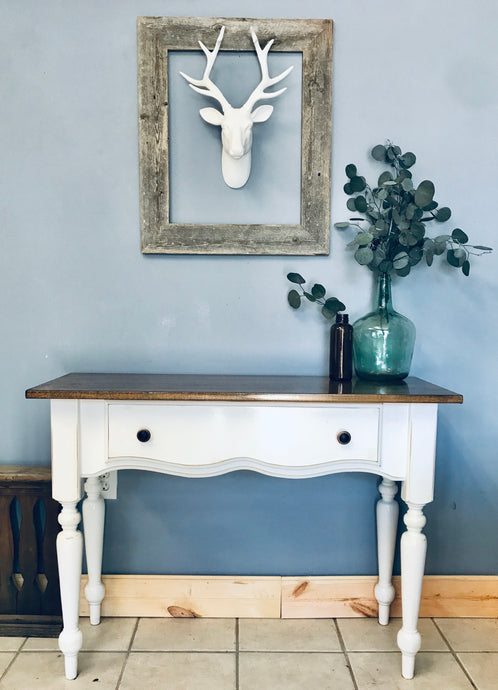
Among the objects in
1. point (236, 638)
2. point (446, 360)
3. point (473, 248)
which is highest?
point (473, 248)

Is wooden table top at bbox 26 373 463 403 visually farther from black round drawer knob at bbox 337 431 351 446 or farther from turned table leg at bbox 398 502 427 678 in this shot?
turned table leg at bbox 398 502 427 678

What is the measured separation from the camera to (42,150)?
6.55ft

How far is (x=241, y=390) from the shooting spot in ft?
5.36

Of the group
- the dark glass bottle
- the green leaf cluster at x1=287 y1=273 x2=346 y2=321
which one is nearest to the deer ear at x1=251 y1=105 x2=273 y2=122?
the green leaf cluster at x1=287 y1=273 x2=346 y2=321

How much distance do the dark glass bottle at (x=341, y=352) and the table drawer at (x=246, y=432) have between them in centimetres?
24

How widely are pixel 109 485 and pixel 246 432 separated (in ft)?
2.01

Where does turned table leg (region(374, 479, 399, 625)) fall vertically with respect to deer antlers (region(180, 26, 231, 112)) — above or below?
below

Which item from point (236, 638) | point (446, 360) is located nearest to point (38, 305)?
point (236, 638)

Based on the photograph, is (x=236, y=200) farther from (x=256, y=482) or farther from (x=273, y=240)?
(x=256, y=482)

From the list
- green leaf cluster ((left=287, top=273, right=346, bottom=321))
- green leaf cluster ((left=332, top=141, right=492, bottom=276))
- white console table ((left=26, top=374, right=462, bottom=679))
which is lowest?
white console table ((left=26, top=374, right=462, bottom=679))

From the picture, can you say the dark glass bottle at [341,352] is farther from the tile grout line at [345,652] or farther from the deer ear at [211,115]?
the tile grout line at [345,652]

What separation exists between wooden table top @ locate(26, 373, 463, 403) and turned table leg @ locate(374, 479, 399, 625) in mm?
410

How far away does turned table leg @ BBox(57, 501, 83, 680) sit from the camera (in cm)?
166

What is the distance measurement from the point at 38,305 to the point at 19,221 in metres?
0.29
